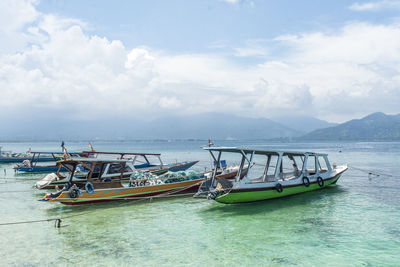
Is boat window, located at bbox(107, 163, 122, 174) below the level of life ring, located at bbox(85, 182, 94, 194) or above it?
above

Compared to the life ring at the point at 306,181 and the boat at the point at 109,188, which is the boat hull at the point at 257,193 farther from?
the boat at the point at 109,188

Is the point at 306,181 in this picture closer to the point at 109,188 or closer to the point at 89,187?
the point at 109,188

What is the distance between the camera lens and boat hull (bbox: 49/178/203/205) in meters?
19.4

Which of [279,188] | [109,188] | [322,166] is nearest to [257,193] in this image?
[279,188]

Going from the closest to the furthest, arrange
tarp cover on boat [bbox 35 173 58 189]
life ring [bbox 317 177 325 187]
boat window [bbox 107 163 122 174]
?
boat window [bbox 107 163 122 174]
life ring [bbox 317 177 325 187]
tarp cover on boat [bbox 35 173 58 189]

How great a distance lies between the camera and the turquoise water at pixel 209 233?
1162 centimetres

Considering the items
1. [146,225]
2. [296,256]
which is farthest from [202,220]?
[296,256]

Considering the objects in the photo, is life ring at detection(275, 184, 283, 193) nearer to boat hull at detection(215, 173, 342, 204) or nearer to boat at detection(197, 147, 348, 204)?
boat at detection(197, 147, 348, 204)

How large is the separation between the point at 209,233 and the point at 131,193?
8.72 metres

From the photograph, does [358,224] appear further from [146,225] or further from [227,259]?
[146,225]

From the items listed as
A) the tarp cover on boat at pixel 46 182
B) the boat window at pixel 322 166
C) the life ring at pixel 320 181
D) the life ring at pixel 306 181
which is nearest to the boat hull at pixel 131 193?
the tarp cover on boat at pixel 46 182

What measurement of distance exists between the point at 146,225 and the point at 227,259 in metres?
5.96

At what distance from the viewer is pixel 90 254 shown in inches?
476

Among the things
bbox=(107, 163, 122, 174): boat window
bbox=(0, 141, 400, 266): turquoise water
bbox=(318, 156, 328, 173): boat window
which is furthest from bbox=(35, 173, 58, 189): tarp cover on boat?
bbox=(318, 156, 328, 173): boat window
